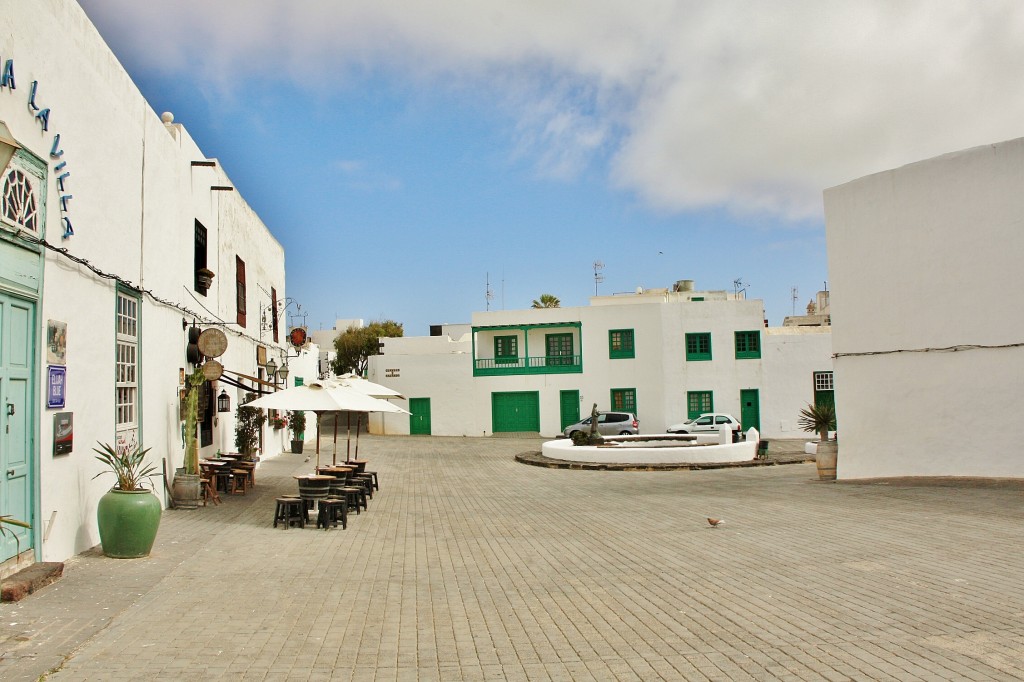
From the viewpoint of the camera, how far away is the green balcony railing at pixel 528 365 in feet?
130

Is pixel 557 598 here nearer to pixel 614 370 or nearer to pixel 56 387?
pixel 56 387

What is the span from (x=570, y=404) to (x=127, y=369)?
96.3 ft

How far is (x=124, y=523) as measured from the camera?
8.89 metres

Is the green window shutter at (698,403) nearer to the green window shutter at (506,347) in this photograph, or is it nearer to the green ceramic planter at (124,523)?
the green window shutter at (506,347)

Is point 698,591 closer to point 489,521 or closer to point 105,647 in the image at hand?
point 105,647

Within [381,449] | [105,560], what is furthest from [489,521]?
[381,449]

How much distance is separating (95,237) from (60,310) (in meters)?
1.35

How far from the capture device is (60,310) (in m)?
8.64

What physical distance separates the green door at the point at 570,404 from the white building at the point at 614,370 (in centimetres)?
5

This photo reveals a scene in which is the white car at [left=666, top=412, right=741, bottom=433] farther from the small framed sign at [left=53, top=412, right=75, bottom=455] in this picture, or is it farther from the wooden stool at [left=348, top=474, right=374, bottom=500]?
the small framed sign at [left=53, top=412, right=75, bottom=455]

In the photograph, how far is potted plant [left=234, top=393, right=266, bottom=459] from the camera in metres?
18.6

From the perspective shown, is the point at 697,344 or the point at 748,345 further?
the point at 697,344

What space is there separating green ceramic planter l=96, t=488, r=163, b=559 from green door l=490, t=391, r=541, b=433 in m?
30.6

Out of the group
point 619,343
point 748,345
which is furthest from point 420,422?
point 748,345
